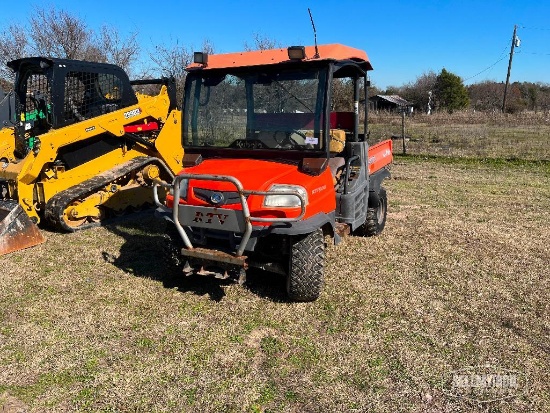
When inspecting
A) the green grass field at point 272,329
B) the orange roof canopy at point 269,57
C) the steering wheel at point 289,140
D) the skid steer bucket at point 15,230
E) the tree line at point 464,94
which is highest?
the tree line at point 464,94

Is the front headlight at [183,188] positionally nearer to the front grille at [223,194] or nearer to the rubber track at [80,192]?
the front grille at [223,194]

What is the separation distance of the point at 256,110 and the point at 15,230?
3448mm

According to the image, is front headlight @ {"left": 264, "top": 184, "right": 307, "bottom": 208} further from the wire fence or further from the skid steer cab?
the wire fence

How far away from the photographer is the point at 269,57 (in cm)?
454

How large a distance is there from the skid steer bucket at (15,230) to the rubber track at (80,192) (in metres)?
0.34

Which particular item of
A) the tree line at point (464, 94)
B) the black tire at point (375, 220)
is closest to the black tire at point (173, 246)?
the black tire at point (375, 220)

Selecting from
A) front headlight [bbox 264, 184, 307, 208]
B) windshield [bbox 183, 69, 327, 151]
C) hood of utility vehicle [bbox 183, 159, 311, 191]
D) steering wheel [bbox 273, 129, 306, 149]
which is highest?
windshield [bbox 183, 69, 327, 151]

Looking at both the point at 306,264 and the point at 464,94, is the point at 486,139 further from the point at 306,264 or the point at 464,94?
the point at 464,94

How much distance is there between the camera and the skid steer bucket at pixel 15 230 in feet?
19.1

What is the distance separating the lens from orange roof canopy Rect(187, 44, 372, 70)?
4.34m

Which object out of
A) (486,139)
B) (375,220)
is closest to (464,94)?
(486,139)

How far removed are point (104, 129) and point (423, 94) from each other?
44.8m

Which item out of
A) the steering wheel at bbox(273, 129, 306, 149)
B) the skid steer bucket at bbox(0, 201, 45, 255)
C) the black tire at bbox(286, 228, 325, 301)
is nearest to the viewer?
the black tire at bbox(286, 228, 325, 301)

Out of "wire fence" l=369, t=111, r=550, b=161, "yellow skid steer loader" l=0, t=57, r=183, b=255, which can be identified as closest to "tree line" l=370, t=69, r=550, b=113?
"wire fence" l=369, t=111, r=550, b=161
